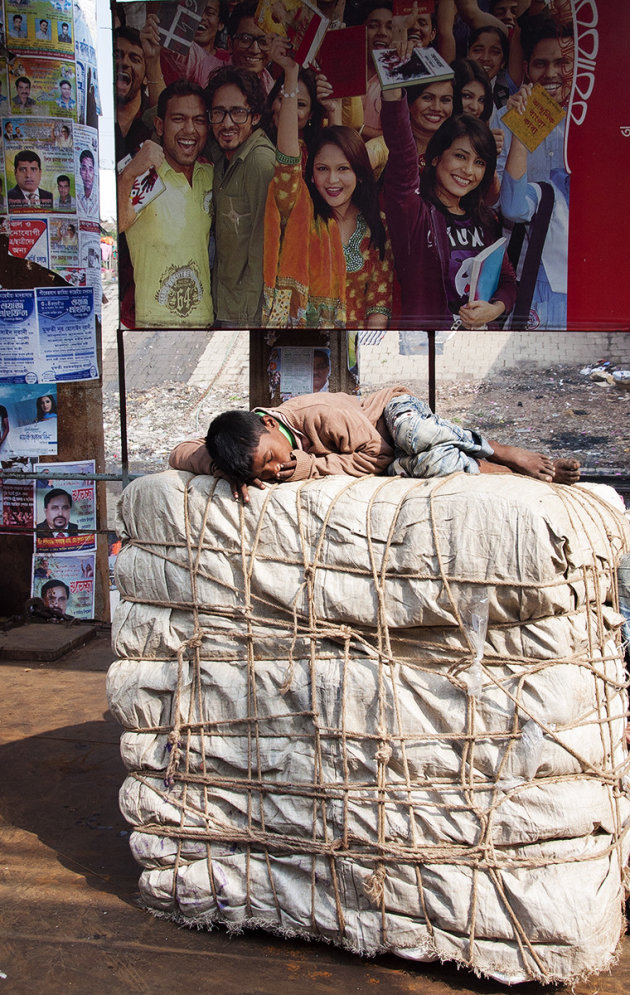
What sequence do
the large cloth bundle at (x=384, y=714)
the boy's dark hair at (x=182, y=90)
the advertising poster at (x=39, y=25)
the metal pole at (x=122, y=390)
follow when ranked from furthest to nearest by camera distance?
1. the advertising poster at (x=39, y=25)
2. the metal pole at (x=122, y=390)
3. the boy's dark hair at (x=182, y=90)
4. the large cloth bundle at (x=384, y=714)

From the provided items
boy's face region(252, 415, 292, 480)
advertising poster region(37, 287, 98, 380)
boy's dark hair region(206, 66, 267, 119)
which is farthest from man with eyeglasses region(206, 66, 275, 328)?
boy's face region(252, 415, 292, 480)

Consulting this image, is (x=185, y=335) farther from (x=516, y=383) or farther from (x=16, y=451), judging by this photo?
(x=16, y=451)

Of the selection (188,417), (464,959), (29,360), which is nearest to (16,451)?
(29,360)

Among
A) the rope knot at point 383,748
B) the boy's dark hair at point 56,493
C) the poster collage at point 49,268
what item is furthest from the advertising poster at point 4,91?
the rope knot at point 383,748

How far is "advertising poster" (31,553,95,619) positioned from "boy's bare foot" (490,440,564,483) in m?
3.37

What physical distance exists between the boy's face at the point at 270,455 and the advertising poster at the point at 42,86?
359 centimetres

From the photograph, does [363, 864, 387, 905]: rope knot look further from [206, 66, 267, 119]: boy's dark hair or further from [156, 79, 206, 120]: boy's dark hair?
[156, 79, 206, 120]: boy's dark hair

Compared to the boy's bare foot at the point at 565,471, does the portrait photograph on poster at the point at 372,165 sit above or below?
above

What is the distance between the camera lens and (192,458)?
2.77 meters

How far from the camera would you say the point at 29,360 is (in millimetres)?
5375

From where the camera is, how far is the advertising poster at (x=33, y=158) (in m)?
5.29

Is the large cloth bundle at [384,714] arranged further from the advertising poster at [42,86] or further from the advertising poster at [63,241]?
the advertising poster at [42,86]

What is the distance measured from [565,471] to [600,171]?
2048mm

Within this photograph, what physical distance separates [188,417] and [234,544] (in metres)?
9.96
